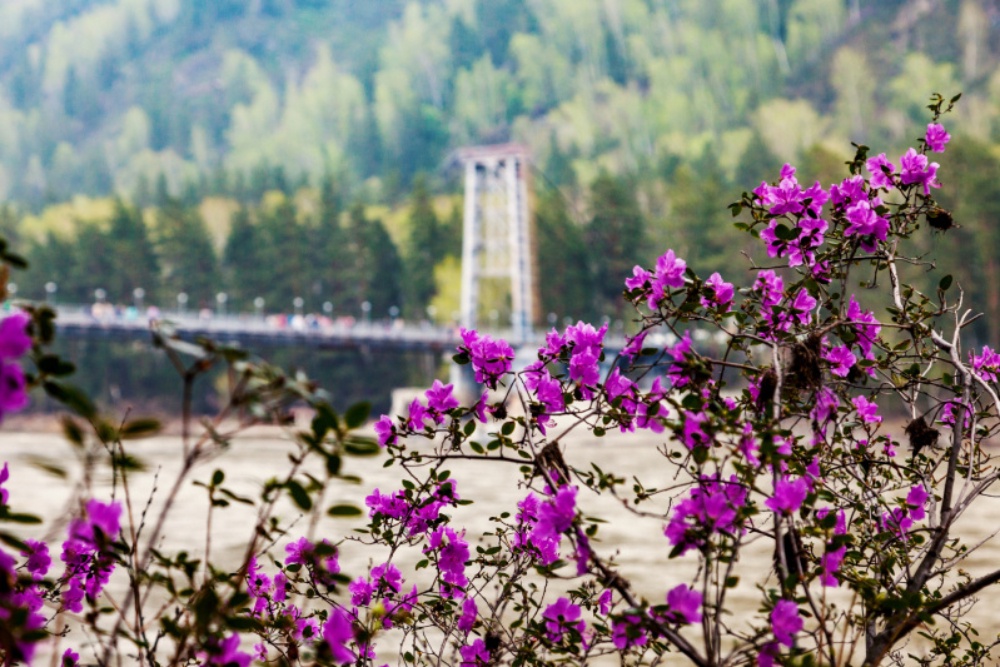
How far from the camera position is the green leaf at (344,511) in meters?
1.69

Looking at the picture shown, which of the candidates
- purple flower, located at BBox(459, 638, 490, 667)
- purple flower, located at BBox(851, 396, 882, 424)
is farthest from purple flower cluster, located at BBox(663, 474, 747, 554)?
purple flower, located at BBox(851, 396, 882, 424)

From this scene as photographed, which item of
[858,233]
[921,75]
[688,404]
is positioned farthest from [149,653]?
[921,75]

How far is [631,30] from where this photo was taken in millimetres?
104688

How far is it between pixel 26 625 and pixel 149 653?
72cm

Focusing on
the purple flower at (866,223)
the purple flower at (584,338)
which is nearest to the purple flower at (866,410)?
the purple flower at (866,223)

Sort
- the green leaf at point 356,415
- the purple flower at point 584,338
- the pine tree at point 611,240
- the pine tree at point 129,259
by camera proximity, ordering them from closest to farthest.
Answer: the green leaf at point 356,415
the purple flower at point 584,338
the pine tree at point 129,259
the pine tree at point 611,240

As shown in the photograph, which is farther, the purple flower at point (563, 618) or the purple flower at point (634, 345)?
the purple flower at point (634, 345)

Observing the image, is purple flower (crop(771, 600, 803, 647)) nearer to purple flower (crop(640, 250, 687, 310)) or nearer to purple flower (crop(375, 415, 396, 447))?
purple flower (crop(640, 250, 687, 310))

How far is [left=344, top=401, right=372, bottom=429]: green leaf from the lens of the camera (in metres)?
1.65

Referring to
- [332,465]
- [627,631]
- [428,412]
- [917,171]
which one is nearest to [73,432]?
[332,465]

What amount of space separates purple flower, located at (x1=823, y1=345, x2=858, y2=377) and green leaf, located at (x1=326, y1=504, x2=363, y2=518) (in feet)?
5.65

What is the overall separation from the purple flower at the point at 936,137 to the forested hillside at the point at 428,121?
144 ft

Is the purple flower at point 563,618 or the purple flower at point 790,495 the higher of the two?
the purple flower at point 790,495

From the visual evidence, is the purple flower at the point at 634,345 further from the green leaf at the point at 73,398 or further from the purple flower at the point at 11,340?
the purple flower at the point at 11,340
